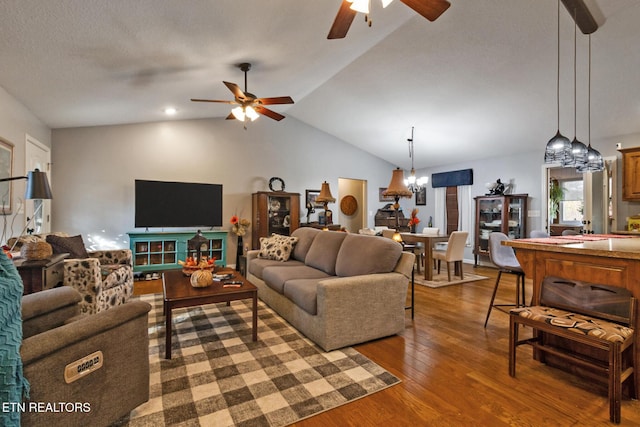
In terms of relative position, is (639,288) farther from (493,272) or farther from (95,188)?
(95,188)

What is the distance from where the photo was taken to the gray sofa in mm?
2461

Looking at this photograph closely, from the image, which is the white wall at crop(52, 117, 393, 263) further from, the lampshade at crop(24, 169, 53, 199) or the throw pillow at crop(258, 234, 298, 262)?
the lampshade at crop(24, 169, 53, 199)

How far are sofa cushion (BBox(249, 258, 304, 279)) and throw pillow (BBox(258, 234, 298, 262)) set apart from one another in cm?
7

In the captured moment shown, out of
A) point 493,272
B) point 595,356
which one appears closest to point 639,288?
point 595,356

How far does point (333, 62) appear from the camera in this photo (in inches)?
163

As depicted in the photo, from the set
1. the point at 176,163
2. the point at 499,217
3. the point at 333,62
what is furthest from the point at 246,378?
the point at 499,217

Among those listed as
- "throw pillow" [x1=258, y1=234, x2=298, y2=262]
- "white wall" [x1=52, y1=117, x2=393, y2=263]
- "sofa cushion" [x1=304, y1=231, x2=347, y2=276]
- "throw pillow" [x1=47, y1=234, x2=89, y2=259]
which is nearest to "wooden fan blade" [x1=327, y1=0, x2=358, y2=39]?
"sofa cushion" [x1=304, y1=231, x2=347, y2=276]

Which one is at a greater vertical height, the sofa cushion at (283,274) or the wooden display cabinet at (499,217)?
the wooden display cabinet at (499,217)

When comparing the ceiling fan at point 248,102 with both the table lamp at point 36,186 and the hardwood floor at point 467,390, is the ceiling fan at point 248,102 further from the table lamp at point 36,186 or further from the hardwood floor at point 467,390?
the hardwood floor at point 467,390

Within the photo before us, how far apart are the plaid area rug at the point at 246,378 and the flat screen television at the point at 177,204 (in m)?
2.60

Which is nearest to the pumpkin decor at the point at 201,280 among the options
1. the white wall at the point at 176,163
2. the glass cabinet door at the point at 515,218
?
the white wall at the point at 176,163

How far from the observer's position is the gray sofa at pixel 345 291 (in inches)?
96.9

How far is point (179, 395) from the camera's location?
6.07 ft

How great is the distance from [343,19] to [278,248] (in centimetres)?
279
